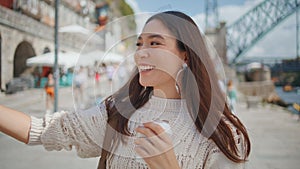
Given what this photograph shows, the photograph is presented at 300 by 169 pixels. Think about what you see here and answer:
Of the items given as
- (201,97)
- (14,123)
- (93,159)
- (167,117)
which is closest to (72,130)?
(14,123)

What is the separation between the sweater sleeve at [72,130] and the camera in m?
0.89

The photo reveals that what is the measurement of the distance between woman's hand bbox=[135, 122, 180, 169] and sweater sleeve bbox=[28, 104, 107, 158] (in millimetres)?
311

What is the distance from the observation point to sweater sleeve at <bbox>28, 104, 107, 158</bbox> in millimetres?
892

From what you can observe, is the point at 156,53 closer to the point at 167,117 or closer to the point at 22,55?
the point at 167,117

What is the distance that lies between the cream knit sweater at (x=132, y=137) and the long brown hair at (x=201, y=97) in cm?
2

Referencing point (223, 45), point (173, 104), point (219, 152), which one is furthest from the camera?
point (223, 45)

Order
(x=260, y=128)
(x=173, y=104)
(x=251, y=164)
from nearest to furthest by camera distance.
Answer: (x=173, y=104)
(x=251, y=164)
(x=260, y=128)

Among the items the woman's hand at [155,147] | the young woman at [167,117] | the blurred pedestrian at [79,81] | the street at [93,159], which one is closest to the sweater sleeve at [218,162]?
the young woman at [167,117]

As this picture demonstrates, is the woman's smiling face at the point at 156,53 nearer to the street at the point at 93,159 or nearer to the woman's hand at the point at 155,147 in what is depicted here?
the woman's hand at the point at 155,147

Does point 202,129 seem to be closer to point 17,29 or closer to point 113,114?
point 113,114

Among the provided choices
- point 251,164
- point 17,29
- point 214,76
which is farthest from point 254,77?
point 214,76

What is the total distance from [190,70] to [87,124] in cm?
38

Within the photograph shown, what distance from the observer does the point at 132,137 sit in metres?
0.91

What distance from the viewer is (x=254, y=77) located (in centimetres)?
2994
